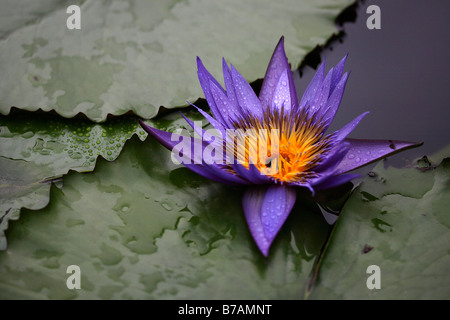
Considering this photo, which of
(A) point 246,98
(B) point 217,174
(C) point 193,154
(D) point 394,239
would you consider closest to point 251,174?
(B) point 217,174

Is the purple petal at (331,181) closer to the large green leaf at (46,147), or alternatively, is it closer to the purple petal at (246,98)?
the purple petal at (246,98)

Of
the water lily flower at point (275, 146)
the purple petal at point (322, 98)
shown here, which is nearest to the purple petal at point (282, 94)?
the water lily flower at point (275, 146)

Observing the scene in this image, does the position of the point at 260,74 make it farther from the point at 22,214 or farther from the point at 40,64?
the point at 22,214

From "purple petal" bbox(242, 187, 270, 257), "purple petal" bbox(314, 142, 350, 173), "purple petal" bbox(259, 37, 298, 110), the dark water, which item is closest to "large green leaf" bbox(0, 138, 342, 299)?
"purple petal" bbox(242, 187, 270, 257)

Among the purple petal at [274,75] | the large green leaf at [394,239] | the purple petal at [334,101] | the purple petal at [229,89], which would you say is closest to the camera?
the large green leaf at [394,239]

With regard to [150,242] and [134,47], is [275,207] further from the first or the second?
[134,47]
